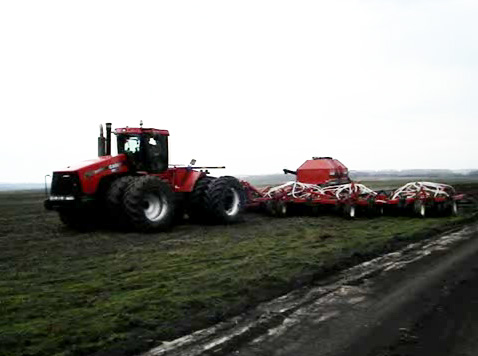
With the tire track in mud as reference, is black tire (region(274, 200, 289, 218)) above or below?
above

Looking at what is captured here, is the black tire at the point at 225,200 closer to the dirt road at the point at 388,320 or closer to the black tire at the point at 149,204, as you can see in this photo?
the black tire at the point at 149,204

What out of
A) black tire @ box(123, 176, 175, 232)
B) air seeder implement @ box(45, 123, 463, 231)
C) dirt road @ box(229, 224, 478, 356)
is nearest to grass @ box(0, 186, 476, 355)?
black tire @ box(123, 176, 175, 232)

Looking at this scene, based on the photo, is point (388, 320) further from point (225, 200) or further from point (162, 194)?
point (225, 200)

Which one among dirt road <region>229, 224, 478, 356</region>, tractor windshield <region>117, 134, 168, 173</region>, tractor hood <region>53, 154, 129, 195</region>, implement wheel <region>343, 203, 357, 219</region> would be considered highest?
tractor windshield <region>117, 134, 168, 173</region>

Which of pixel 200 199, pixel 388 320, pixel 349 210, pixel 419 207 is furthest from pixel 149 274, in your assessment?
pixel 419 207

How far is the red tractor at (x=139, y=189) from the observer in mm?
12828

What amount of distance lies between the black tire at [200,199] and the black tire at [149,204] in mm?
1180

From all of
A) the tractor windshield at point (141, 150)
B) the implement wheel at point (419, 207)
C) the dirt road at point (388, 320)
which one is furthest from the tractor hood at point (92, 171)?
the implement wheel at point (419, 207)

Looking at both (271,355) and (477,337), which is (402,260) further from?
(271,355)

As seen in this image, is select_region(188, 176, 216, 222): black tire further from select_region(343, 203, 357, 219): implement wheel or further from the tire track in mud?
the tire track in mud

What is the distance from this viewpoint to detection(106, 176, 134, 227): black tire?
41.8 feet

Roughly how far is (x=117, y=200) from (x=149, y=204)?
40.3 inches

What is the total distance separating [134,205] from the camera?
1272 centimetres

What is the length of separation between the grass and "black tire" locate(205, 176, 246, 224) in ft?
1.66
